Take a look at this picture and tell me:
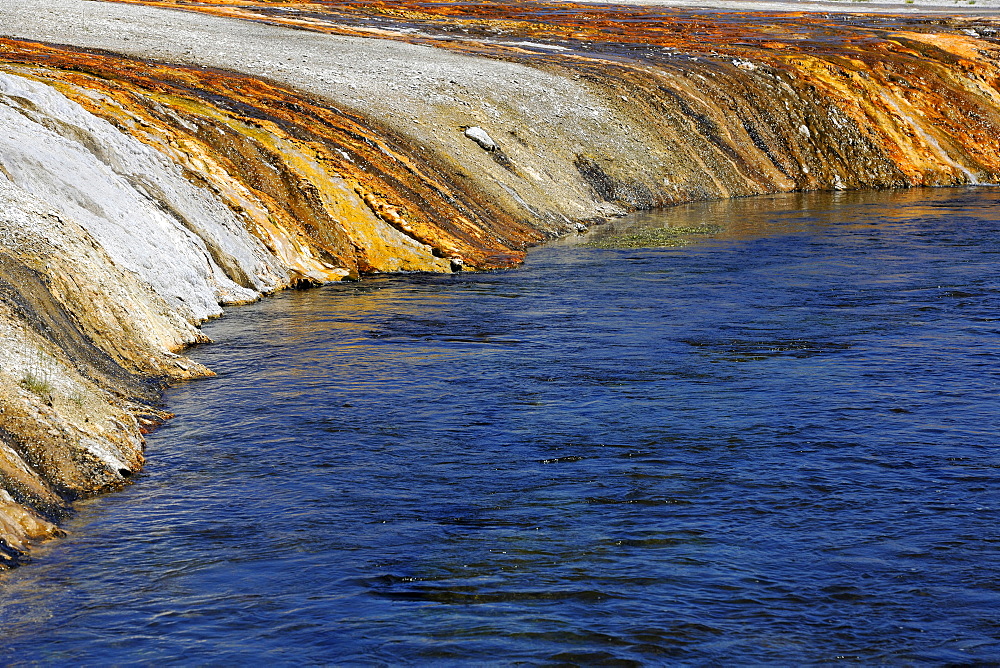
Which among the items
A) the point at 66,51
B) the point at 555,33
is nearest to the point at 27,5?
the point at 66,51

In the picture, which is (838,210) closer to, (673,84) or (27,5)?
(673,84)

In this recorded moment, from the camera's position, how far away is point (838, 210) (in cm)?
3481

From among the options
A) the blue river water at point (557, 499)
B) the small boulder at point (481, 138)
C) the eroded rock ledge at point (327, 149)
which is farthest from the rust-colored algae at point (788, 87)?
the blue river water at point (557, 499)

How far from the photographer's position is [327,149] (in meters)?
26.6

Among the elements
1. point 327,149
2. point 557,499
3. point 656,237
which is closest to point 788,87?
point 656,237

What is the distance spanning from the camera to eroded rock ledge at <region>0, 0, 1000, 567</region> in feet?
46.6

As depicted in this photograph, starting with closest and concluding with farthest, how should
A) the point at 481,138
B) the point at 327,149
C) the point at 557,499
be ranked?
1. the point at 557,499
2. the point at 327,149
3. the point at 481,138

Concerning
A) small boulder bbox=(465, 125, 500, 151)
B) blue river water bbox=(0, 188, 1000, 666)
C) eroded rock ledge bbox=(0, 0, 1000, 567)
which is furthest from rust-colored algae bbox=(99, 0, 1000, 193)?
blue river water bbox=(0, 188, 1000, 666)

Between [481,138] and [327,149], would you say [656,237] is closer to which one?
[481,138]

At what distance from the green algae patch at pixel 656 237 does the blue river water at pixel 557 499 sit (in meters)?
7.99

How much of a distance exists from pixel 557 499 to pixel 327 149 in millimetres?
17557

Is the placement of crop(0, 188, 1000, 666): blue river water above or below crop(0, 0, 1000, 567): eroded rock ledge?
below

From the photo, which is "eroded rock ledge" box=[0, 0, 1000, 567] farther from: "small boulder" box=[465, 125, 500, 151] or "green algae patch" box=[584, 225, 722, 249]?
"green algae patch" box=[584, 225, 722, 249]

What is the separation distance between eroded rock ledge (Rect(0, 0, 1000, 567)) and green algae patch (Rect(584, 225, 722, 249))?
1.98 metres
